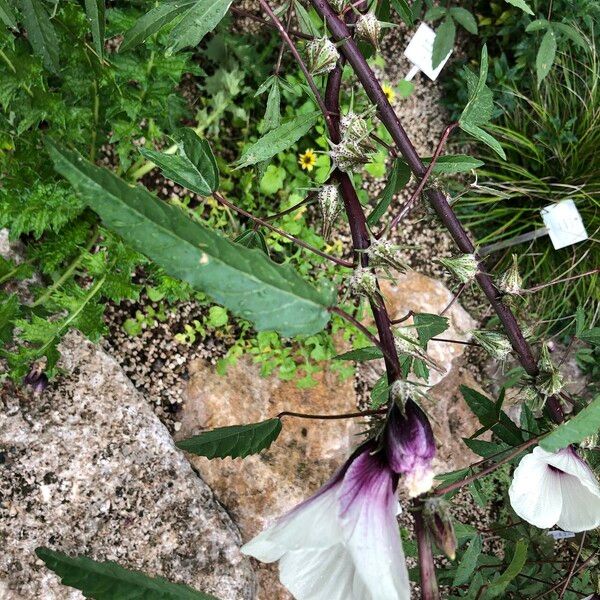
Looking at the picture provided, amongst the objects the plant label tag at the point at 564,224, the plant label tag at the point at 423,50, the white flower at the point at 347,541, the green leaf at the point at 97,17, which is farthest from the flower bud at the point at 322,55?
the plant label tag at the point at 564,224

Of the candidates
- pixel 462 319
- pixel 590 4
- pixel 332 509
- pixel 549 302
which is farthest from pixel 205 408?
pixel 590 4

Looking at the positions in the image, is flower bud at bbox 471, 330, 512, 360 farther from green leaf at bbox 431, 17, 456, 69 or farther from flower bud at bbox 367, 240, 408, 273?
green leaf at bbox 431, 17, 456, 69

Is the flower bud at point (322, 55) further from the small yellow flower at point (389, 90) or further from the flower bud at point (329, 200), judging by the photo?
the small yellow flower at point (389, 90)

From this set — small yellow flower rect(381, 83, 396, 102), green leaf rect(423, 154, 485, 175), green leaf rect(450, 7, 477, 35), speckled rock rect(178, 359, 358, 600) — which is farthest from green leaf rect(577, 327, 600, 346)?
small yellow flower rect(381, 83, 396, 102)

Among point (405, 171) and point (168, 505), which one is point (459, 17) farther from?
point (168, 505)

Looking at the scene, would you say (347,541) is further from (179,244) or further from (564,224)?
(564,224)

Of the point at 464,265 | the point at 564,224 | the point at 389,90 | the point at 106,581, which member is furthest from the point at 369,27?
the point at 564,224

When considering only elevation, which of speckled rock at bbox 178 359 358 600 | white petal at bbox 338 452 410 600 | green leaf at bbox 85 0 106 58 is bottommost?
speckled rock at bbox 178 359 358 600
